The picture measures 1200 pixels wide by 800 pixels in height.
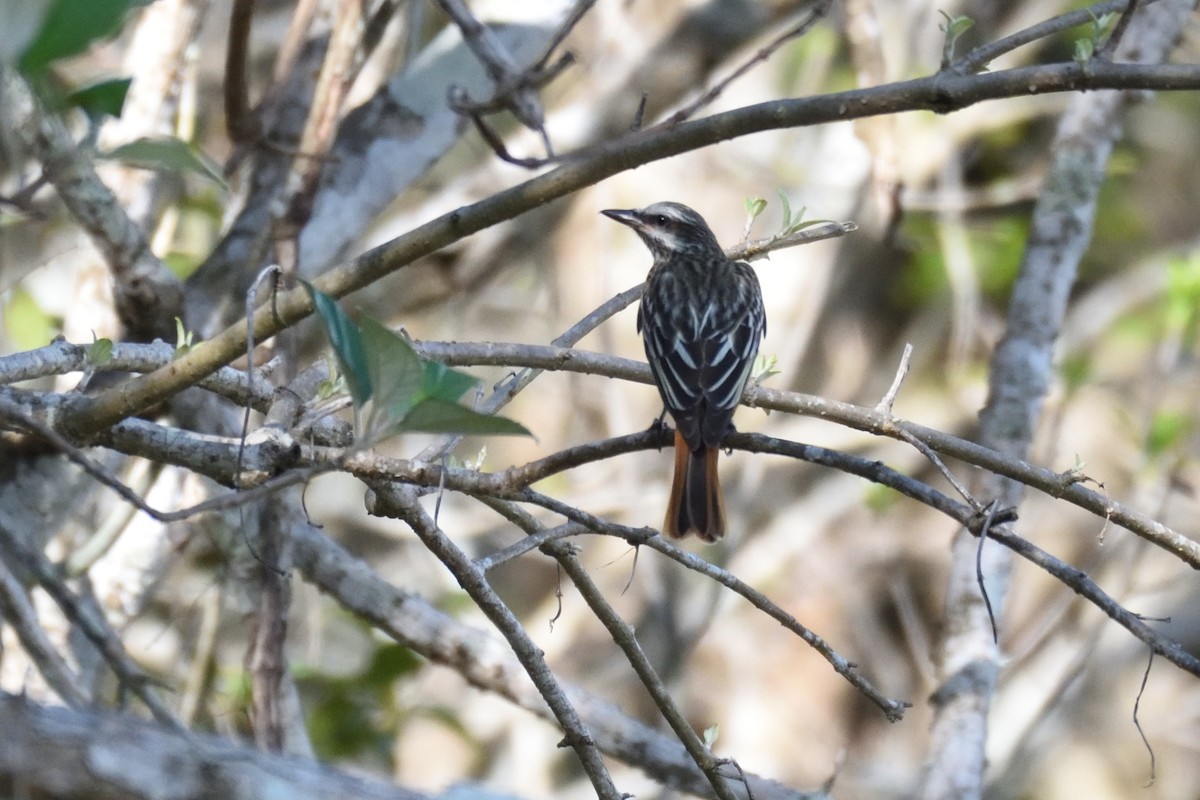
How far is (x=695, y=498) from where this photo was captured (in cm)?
351

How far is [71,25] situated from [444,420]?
0.73 meters

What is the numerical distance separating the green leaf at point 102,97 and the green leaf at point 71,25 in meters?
0.64

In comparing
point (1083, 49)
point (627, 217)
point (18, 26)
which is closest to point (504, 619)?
point (18, 26)

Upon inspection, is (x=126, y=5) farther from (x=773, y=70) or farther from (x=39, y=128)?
(x=773, y=70)

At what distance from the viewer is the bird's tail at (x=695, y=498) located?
135 inches

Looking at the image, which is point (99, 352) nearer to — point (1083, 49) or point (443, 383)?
point (443, 383)

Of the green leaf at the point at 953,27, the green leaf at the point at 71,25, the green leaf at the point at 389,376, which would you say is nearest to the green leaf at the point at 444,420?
the green leaf at the point at 389,376

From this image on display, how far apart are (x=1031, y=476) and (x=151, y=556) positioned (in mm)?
3055

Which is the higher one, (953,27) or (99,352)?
(953,27)

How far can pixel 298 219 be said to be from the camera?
438cm

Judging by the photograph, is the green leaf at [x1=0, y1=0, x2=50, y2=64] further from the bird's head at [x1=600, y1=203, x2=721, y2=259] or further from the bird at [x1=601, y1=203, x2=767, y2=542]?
the bird's head at [x1=600, y1=203, x2=721, y2=259]

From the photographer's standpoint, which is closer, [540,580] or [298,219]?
[298,219]

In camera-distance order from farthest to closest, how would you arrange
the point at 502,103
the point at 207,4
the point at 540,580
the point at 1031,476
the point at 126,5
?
1. the point at 540,580
2. the point at 207,4
3. the point at 502,103
4. the point at 1031,476
5. the point at 126,5

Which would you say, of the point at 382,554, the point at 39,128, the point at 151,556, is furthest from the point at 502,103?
the point at 382,554
